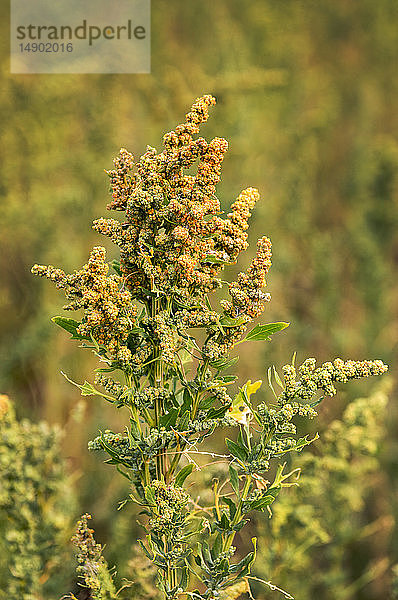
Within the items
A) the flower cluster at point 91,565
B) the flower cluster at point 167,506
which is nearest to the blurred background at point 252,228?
the flower cluster at point 91,565

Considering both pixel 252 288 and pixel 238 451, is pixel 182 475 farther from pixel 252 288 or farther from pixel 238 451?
pixel 252 288

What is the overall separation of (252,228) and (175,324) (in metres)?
1.73

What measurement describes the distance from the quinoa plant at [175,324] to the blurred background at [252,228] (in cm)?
56

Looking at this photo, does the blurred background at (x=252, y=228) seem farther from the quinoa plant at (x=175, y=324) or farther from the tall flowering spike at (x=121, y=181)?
the tall flowering spike at (x=121, y=181)

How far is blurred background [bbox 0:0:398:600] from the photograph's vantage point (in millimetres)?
1562

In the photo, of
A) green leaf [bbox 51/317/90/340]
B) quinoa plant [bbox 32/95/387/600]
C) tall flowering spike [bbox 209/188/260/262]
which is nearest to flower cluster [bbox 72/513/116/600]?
quinoa plant [bbox 32/95/387/600]

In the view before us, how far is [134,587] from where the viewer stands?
778mm

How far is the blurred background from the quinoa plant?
56 centimetres

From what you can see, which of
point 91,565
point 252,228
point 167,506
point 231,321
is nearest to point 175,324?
point 231,321

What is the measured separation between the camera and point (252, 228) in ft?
7.41

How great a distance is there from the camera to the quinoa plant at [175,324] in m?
0.55

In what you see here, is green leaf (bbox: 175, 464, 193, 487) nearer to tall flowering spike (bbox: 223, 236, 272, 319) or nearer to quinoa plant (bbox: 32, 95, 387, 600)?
quinoa plant (bbox: 32, 95, 387, 600)

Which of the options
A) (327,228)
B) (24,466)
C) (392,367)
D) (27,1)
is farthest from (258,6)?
(24,466)

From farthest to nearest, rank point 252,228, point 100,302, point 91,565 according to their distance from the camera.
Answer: point 252,228
point 91,565
point 100,302
